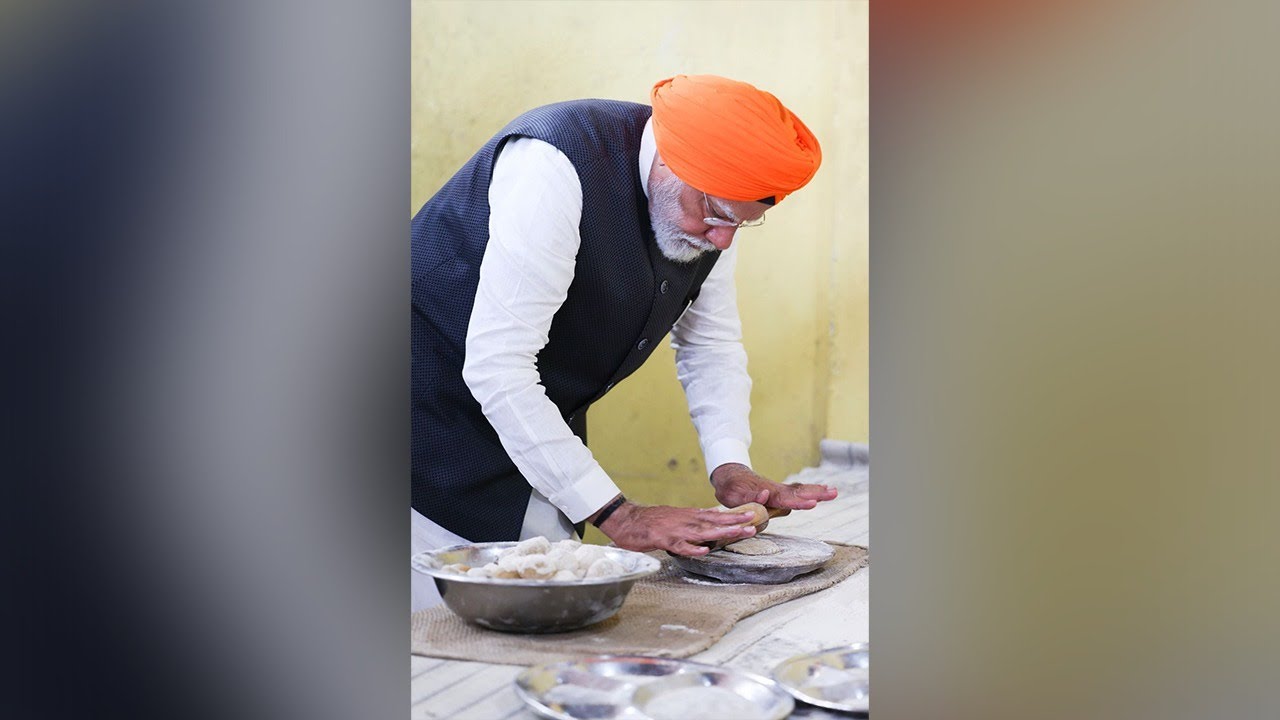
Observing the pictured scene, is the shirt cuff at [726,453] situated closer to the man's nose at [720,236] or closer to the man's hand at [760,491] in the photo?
the man's hand at [760,491]

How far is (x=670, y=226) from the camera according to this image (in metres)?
1.87

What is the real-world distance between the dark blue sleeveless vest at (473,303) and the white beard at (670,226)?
0.02 metres

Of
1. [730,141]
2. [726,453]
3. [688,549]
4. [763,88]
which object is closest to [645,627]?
[688,549]

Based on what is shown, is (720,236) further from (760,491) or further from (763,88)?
(763,88)

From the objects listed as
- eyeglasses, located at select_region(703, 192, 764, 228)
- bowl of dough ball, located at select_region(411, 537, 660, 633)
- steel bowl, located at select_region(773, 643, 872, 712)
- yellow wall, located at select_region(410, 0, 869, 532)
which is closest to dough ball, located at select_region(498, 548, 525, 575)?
bowl of dough ball, located at select_region(411, 537, 660, 633)

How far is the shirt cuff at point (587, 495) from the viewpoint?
1.70 m

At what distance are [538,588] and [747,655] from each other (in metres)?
0.27
